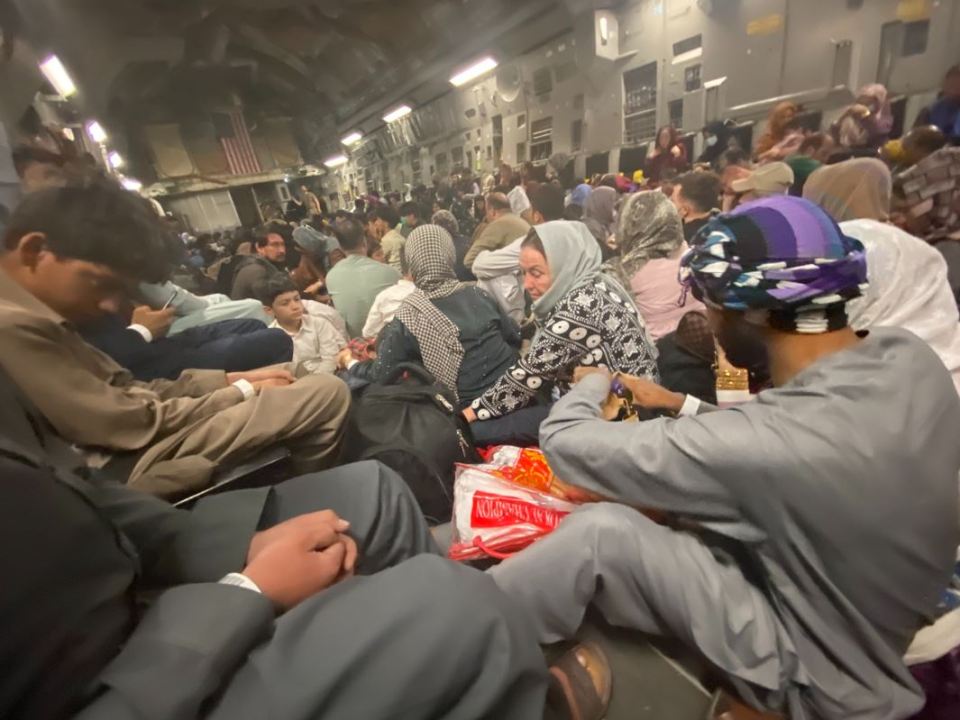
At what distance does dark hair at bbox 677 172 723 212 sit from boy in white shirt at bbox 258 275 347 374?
2321mm

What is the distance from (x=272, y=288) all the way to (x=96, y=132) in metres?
1.02

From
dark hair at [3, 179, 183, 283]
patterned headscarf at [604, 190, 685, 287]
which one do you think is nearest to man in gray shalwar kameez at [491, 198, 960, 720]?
dark hair at [3, 179, 183, 283]

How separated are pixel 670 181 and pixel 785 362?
2111 millimetres

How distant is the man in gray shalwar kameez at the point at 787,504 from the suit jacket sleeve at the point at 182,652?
543 mm

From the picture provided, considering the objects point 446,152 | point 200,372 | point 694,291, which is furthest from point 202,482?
point 446,152

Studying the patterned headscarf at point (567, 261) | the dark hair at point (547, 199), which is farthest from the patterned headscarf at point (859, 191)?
the dark hair at point (547, 199)

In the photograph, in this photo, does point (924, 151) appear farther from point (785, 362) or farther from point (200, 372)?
point (200, 372)

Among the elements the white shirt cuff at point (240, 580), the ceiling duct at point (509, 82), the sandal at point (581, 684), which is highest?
the ceiling duct at point (509, 82)

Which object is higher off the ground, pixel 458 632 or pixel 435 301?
pixel 435 301

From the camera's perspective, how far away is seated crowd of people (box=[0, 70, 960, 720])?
582 mm

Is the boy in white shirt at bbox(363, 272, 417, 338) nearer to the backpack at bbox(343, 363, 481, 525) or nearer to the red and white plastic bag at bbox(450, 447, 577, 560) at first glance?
the backpack at bbox(343, 363, 481, 525)

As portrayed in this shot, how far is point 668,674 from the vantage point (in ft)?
3.25

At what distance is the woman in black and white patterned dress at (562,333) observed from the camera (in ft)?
5.38

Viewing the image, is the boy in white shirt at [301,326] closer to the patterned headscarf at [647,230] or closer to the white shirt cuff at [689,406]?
the patterned headscarf at [647,230]
